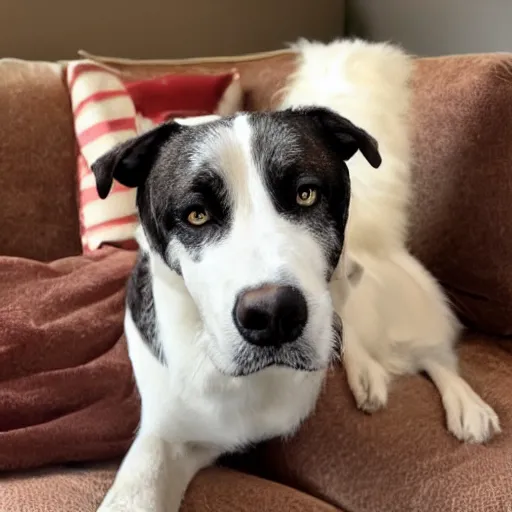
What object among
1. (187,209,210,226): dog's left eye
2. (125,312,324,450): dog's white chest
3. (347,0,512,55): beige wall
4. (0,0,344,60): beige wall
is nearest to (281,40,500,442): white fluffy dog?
(125,312,324,450): dog's white chest

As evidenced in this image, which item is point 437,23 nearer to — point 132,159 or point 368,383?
point 368,383

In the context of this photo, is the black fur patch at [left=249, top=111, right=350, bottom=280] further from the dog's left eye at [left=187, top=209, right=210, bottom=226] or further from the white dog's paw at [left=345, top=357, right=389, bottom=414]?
the white dog's paw at [left=345, top=357, right=389, bottom=414]

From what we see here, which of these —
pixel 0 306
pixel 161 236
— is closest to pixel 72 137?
pixel 0 306

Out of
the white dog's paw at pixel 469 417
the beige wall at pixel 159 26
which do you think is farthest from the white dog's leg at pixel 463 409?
the beige wall at pixel 159 26

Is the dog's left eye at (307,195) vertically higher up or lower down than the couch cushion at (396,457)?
higher up

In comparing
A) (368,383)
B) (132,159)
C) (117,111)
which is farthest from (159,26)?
(368,383)

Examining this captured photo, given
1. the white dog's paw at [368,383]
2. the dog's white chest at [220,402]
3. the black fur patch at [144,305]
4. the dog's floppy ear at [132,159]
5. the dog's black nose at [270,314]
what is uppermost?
the dog's floppy ear at [132,159]

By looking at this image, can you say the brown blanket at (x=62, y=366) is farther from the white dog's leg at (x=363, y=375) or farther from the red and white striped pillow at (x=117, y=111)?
the white dog's leg at (x=363, y=375)

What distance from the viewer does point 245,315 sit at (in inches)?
36.1

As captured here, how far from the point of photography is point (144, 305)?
130 cm

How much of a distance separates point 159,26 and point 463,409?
5.43ft

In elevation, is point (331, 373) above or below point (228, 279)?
below

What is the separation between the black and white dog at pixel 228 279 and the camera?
0.95m

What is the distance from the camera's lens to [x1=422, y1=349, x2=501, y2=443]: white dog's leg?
1264 mm
